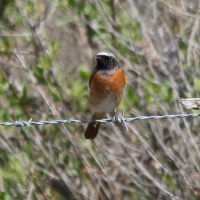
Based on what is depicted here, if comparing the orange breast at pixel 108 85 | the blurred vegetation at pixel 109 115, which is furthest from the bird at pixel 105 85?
the blurred vegetation at pixel 109 115

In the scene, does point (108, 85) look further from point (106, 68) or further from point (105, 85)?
point (106, 68)

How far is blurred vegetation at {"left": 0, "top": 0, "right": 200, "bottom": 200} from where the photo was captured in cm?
515

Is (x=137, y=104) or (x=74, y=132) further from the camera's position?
(x=74, y=132)

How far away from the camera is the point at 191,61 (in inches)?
226

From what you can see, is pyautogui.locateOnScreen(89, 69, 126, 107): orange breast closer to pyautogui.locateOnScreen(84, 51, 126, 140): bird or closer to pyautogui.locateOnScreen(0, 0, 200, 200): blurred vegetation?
pyautogui.locateOnScreen(84, 51, 126, 140): bird

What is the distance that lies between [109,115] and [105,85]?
1.13m

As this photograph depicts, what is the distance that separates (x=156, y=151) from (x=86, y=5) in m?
2.37

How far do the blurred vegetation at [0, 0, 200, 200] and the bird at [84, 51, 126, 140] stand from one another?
0.27m

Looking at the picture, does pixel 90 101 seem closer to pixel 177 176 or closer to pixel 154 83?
pixel 154 83

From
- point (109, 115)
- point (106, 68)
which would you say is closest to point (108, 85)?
point (106, 68)

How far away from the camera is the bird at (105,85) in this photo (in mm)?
4836

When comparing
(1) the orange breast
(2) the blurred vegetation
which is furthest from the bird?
(2) the blurred vegetation

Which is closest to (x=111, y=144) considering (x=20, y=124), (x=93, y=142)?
(x=93, y=142)

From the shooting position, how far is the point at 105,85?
4.84 meters
